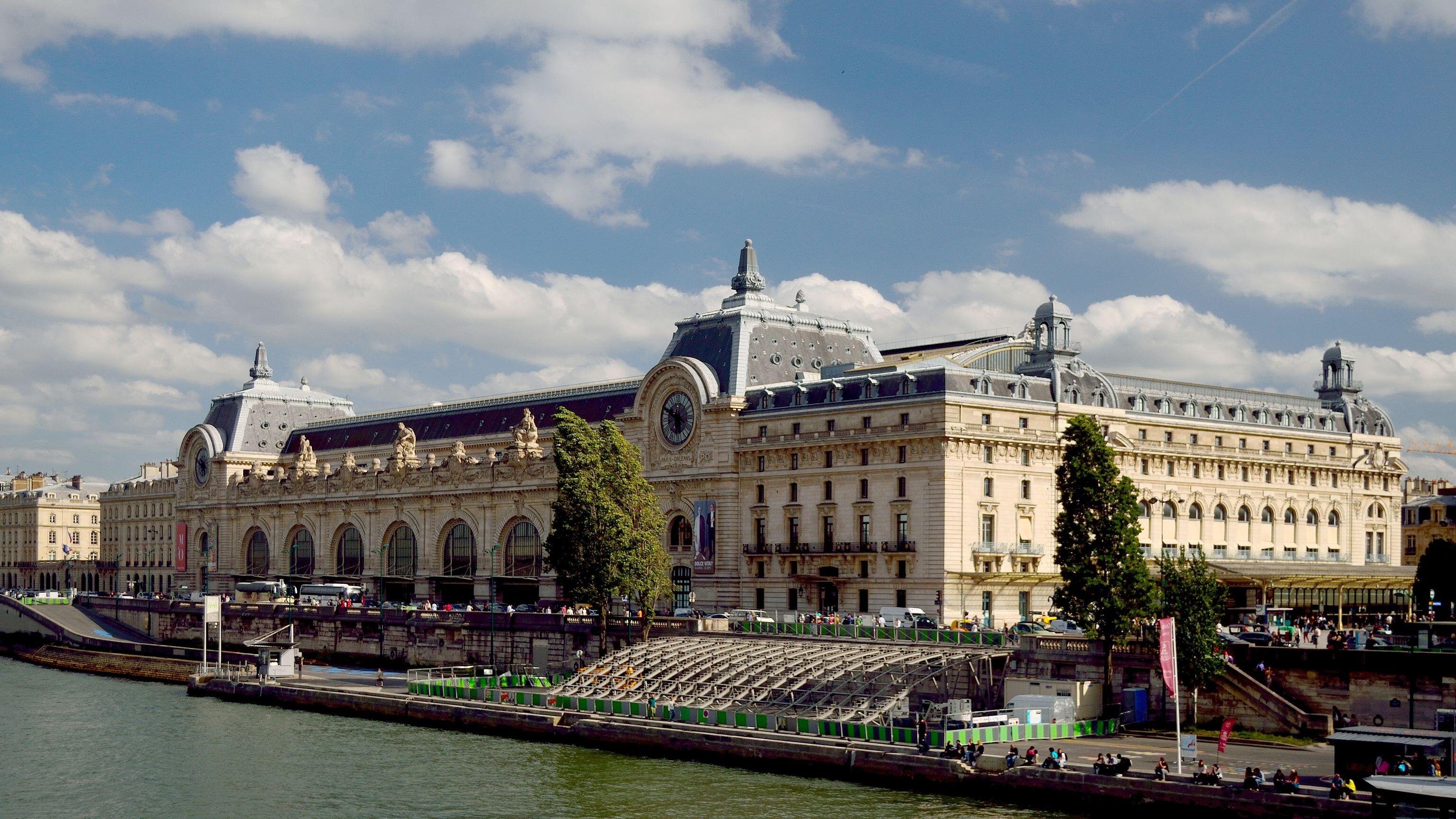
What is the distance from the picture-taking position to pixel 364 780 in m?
70.9

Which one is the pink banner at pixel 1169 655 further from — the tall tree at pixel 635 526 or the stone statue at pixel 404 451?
the stone statue at pixel 404 451

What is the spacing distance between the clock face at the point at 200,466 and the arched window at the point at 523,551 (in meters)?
57.4

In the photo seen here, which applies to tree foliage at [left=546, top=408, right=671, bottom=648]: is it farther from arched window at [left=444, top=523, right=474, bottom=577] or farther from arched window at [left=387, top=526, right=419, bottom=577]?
arched window at [left=387, top=526, right=419, bottom=577]

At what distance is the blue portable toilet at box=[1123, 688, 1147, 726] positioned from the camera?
2847 inches

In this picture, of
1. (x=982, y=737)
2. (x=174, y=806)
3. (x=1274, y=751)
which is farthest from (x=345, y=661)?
(x=1274, y=751)

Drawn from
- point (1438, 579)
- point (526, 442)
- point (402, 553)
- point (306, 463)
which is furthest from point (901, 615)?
point (306, 463)

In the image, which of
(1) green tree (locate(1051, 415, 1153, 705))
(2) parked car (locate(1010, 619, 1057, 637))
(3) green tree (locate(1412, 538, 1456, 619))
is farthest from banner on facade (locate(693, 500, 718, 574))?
(3) green tree (locate(1412, 538, 1456, 619))

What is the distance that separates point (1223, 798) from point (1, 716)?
7151cm

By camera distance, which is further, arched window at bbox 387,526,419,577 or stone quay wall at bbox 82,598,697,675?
arched window at bbox 387,526,419,577

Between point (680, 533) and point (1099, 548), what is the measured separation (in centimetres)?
4967

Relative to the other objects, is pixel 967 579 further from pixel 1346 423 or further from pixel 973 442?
pixel 1346 423

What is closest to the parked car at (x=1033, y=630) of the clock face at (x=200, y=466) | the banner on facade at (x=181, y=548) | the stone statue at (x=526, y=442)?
the stone statue at (x=526, y=442)

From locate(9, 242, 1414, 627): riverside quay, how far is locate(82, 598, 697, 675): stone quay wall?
1559cm

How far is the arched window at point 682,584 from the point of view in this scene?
391 feet
